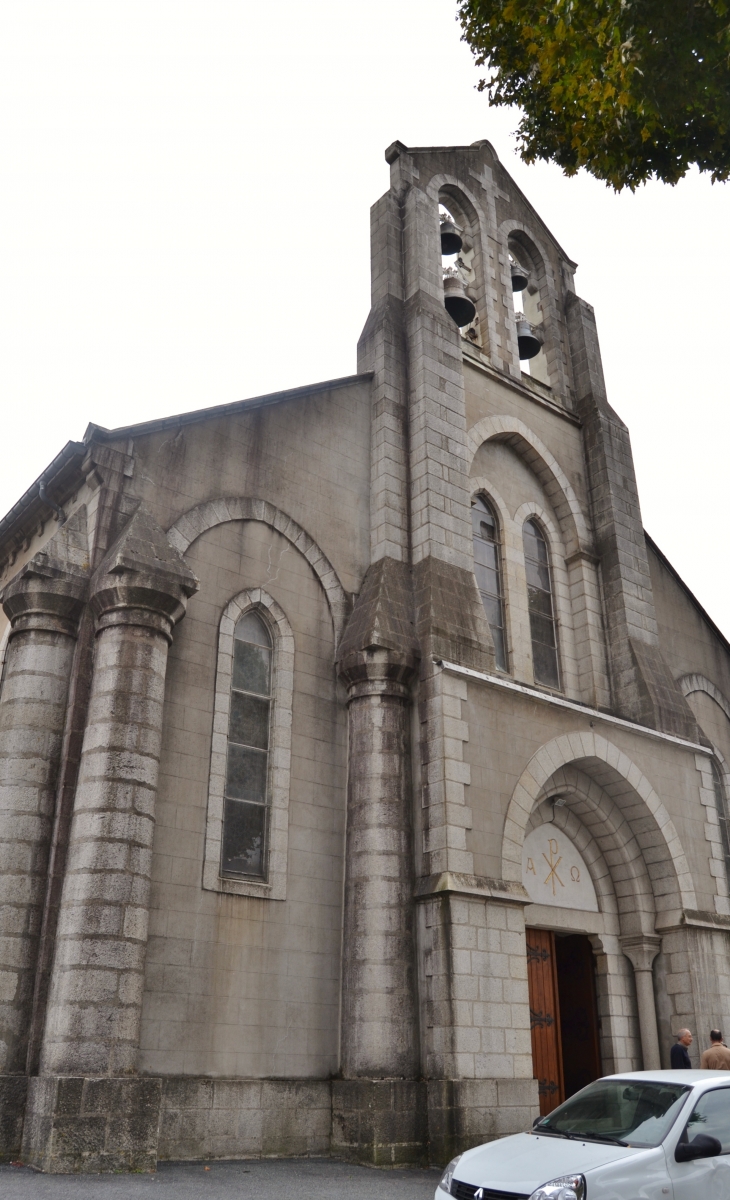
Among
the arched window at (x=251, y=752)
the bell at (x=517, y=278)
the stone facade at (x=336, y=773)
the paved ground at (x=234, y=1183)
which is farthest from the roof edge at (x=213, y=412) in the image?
the paved ground at (x=234, y=1183)

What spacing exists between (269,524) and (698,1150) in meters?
8.80

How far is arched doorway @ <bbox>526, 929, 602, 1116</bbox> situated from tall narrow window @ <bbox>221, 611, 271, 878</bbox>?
4.36 meters

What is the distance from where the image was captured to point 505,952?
458 inches

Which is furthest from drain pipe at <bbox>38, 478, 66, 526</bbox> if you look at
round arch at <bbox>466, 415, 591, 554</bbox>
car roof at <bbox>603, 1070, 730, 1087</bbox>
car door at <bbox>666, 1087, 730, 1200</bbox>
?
car door at <bbox>666, 1087, 730, 1200</bbox>

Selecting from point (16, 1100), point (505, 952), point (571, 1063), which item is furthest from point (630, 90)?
point (571, 1063)

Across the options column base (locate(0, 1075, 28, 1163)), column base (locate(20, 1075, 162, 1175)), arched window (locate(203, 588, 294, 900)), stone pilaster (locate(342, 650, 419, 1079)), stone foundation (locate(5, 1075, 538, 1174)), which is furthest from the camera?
arched window (locate(203, 588, 294, 900))

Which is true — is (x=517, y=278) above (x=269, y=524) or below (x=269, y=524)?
above

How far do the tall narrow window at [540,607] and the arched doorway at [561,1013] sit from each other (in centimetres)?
397

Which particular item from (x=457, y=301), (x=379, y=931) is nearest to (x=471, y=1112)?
(x=379, y=931)

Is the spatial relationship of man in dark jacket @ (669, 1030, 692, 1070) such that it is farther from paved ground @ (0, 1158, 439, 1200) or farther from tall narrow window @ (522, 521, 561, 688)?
A: tall narrow window @ (522, 521, 561, 688)

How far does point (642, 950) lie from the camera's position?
→ 14070mm

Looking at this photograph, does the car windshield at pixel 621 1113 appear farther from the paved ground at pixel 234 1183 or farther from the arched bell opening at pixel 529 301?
the arched bell opening at pixel 529 301

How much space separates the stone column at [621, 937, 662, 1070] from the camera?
44.6ft

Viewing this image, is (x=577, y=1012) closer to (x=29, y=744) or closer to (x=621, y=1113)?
(x=621, y=1113)
